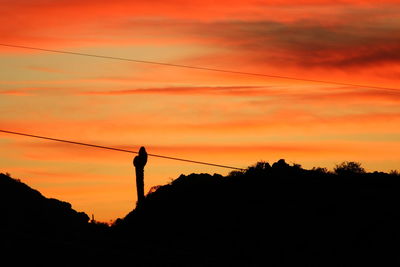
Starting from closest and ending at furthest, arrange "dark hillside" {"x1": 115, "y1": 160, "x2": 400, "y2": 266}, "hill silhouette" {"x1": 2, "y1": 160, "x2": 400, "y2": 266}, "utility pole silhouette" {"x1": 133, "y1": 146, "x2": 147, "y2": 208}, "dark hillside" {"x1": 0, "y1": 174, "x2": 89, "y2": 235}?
"utility pole silhouette" {"x1": 133, "y1": 146, "x2": 147, "y2": 208} < "hill silhouette" {"x1": 2, "y1": 160, "x2": 400, "y2": 266} < "dark hillside" {"x1": 115, "y1": 160, "x2": 400, "y2": 266} < "dark hillside" {"x1": 0, "y1": 174, "x2": 89, "y2": 235}

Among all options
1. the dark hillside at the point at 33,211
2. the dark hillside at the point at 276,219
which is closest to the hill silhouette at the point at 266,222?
the dark hillside at the point at 276,219

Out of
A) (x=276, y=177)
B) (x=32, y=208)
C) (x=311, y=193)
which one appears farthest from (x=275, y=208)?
(x=32, y=208)

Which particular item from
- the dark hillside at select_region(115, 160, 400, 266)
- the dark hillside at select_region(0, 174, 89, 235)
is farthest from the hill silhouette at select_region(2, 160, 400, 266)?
the dark hillside at select_region(0, 174, 89, 235)

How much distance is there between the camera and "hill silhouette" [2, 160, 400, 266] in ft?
231

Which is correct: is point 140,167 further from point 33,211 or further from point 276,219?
point 33,211

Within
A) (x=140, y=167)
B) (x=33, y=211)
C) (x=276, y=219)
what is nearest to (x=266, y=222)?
(x=276, y=219)

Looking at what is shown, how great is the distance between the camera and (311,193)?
3583 inches

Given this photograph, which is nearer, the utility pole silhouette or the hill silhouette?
the utility pole silhouette

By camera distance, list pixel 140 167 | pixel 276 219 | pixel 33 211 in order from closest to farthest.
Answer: pixel 140 167 < pixel 276 219 < pixel 33 211

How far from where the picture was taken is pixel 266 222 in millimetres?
85375

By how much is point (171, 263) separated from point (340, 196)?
3489cm

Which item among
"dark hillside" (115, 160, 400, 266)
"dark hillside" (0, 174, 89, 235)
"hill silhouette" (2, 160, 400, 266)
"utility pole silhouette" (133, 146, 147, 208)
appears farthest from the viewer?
"dark hillside" (0, 174, 89, 235)

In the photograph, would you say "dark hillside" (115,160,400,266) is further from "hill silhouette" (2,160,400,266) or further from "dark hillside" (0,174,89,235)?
"dark hillside" (0,174,89,235)

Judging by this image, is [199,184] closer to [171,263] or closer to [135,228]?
[135,228]
